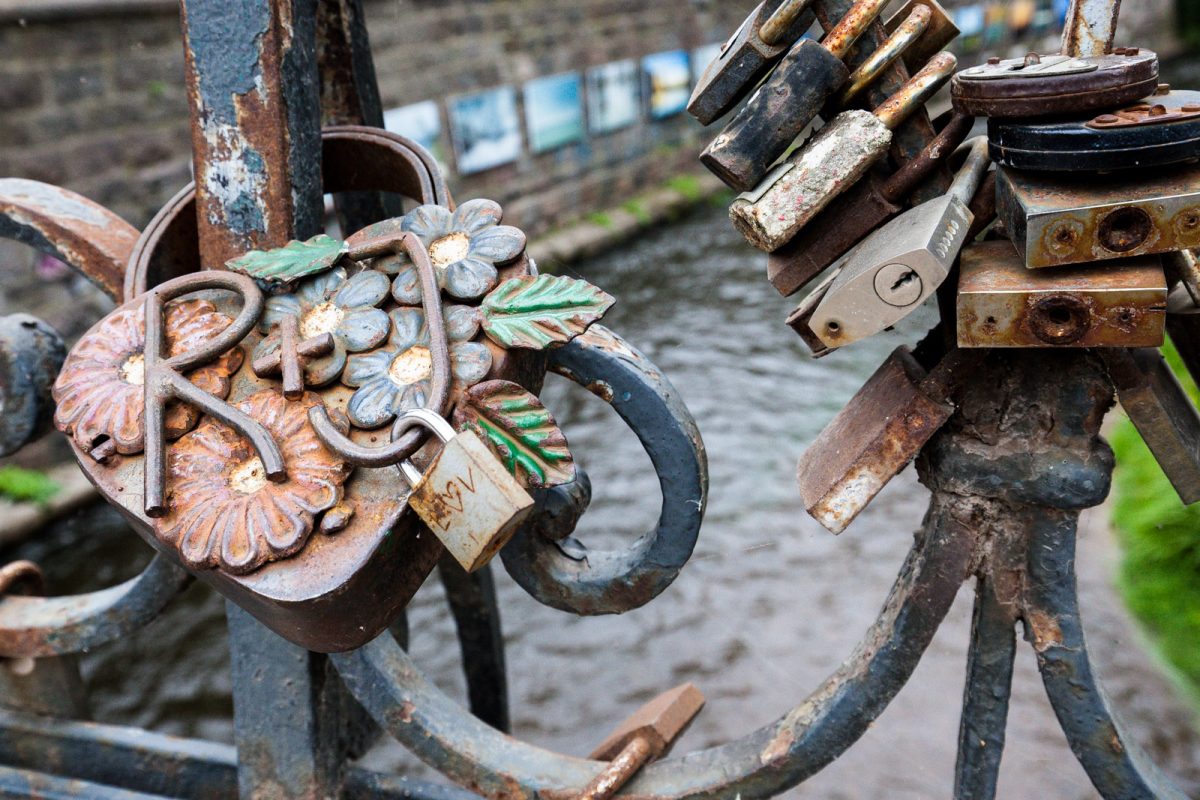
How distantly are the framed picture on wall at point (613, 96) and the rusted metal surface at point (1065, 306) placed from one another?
499 cm

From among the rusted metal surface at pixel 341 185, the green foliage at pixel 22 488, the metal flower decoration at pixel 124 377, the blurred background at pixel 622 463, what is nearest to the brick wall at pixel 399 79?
the blurred background at pixel 622 463

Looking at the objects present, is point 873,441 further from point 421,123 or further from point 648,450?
point 421,123

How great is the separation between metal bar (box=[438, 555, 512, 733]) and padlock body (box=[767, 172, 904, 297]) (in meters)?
0.64

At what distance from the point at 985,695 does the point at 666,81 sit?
5.51 metres

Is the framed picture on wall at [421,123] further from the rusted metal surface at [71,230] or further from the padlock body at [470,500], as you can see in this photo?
the padlock body at [470,500]

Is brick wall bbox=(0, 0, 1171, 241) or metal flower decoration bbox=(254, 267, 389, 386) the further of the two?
brick wall bbox=(0, 0, 1171, 241)

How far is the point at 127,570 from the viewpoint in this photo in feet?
8.60

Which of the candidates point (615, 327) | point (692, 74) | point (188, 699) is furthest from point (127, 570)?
point (692, 74)

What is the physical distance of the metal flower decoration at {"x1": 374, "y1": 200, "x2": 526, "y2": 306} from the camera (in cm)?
64

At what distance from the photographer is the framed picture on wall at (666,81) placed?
572 centimetres

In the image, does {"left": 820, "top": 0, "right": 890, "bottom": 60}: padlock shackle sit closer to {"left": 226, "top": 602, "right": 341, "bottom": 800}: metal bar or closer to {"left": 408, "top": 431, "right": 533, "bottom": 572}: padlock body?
{"left": 408, "top": 431, "right": 533, "bottom": 572}: padlock body

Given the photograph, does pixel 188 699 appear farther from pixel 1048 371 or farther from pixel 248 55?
pixel 1048 371

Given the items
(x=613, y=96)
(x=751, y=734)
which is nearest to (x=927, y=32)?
(x=751, y=734)

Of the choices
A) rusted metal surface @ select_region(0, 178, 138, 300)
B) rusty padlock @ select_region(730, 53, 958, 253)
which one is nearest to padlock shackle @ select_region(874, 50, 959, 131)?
rusty padlock @ select_region(730, 53, 958, 253)
